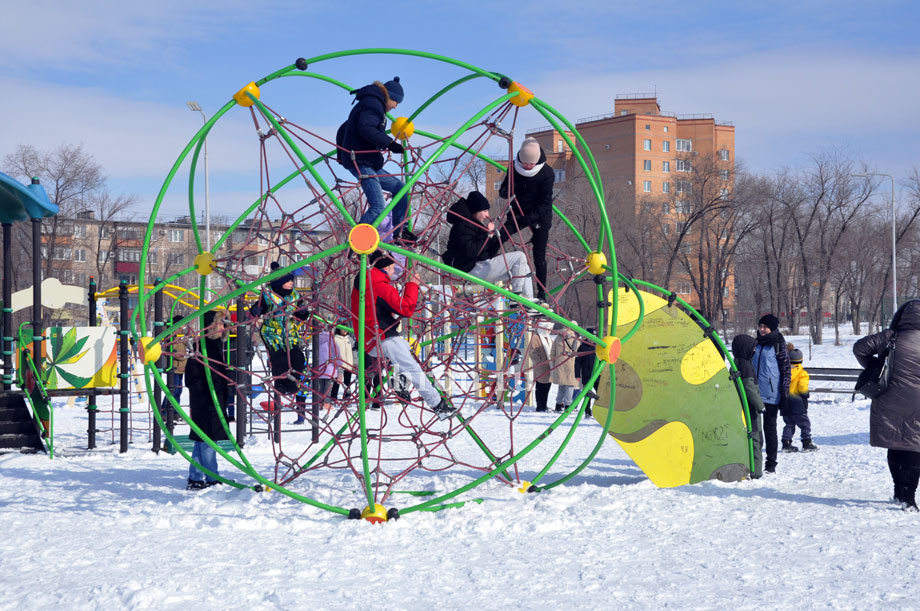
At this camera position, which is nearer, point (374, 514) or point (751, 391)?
point (374, 514)

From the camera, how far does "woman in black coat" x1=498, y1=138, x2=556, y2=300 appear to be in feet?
21.5

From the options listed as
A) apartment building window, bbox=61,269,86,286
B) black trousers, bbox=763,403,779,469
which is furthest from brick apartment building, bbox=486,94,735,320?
black trousers, bbox=763,403,779,469

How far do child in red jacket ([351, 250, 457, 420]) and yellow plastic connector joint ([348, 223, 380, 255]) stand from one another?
69cm

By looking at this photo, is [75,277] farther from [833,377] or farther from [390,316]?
[390,316]

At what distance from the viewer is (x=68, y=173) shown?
114 ft

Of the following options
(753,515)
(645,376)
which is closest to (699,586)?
(753,515)

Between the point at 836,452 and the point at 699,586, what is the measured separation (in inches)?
211

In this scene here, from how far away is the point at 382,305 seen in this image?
613 centimetres

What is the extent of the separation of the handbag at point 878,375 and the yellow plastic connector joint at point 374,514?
350cm

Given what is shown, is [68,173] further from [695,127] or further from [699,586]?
[695,127]

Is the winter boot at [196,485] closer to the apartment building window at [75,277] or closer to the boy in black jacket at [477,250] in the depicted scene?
the boy in black jacket at [477,250]

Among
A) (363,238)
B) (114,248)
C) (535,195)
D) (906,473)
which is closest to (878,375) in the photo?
(906,473)

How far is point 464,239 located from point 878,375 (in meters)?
3.21

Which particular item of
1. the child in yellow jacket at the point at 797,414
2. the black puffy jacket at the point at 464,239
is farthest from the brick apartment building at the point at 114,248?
the black puffy jacket at the point at 464,239
